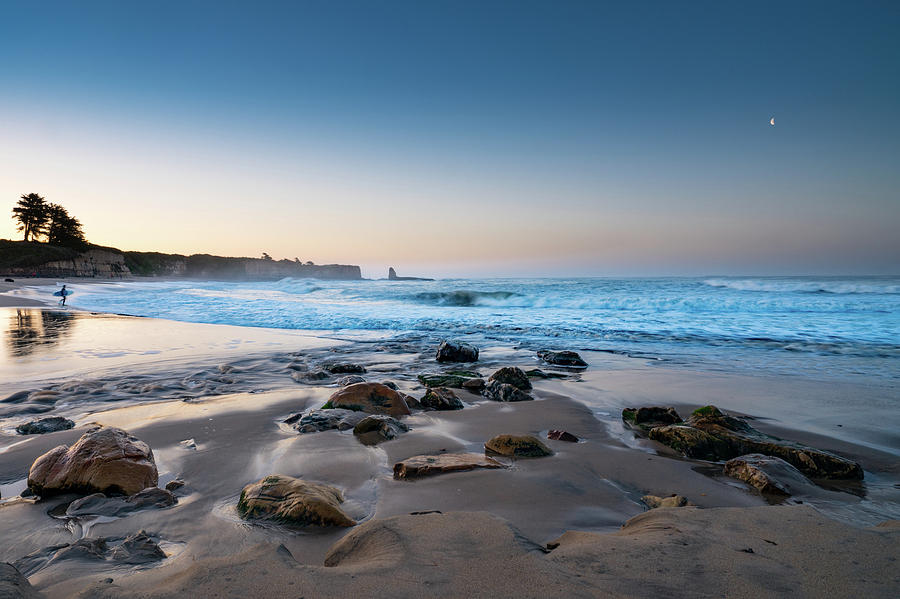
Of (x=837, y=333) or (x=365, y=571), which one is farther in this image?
(x=837, y=333)

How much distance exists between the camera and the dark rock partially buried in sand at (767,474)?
2441 mm

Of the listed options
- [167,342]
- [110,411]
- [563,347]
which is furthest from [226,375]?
[563,347]

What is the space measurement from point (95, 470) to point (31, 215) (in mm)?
78150

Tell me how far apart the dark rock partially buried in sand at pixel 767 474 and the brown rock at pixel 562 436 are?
105cm

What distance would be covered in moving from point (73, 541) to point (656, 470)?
10.7 ft

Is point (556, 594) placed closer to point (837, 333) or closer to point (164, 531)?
point (164, 531)

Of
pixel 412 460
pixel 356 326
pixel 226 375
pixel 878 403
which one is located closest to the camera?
pixel 412 460

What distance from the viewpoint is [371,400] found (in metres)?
4.07

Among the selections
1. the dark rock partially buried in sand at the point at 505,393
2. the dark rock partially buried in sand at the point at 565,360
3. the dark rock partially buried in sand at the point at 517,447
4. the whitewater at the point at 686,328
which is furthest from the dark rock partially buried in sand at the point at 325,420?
the whitewater at the point at 686,328

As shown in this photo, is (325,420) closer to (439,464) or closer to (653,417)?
(439,464)

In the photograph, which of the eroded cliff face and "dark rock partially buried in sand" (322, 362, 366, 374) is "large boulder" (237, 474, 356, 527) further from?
the eroded cliff face

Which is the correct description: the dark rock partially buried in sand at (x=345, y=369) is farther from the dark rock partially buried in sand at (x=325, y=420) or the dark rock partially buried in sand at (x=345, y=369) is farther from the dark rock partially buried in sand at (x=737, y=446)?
the dark rock partially buried in sand at (x=737, y=446)

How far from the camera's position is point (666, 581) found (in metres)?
1.36

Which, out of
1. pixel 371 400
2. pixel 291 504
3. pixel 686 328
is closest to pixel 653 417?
pixel 371 400
